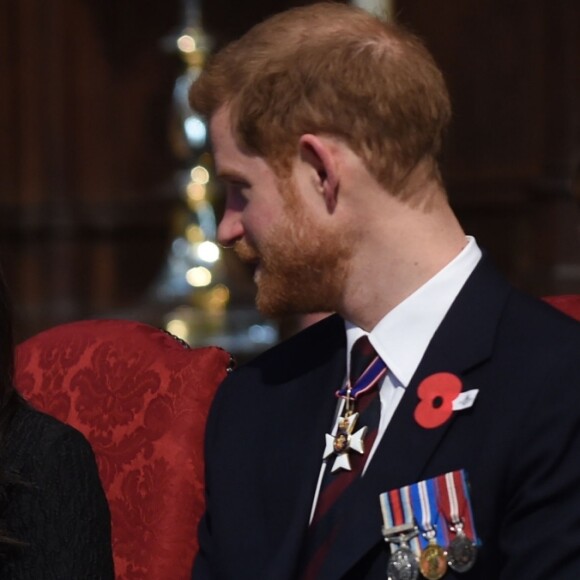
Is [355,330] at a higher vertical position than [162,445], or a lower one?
higher

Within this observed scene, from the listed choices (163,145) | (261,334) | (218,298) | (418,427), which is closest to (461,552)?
(418,427)

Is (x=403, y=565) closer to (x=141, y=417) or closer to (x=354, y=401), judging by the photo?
(x=354, y=401)

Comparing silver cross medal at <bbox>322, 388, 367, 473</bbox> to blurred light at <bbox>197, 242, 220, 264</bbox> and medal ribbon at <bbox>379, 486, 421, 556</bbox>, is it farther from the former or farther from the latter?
blurred light at <bbox>197, 242, 220, 264</bbox>

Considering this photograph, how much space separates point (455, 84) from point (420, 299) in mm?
3688

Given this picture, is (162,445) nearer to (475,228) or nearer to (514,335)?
(514,335)

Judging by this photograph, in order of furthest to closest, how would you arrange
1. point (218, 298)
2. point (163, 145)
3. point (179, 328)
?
point (163, 145), point (218, 298), point (179, 328)

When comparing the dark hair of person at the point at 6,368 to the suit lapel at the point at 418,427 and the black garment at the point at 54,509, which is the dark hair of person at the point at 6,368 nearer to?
the black garment at the point at 54,509

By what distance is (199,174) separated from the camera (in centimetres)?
542

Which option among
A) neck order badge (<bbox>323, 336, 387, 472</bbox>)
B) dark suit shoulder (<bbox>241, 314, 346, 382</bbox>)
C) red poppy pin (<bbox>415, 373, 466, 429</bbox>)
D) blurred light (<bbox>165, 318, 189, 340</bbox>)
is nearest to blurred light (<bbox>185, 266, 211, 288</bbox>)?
blurred light (<bbox>165, 318, 189, 340</bbox>)

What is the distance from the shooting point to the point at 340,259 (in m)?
1.87

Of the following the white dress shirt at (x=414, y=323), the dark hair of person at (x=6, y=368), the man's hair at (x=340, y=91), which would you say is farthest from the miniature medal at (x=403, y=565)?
the dark hair of person at (x=6, y=368)

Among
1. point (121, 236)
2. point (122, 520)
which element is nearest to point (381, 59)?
point (122, 520)

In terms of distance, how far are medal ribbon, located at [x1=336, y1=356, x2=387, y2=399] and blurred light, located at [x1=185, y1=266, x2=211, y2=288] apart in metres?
3.27

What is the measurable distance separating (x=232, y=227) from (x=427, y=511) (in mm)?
436
